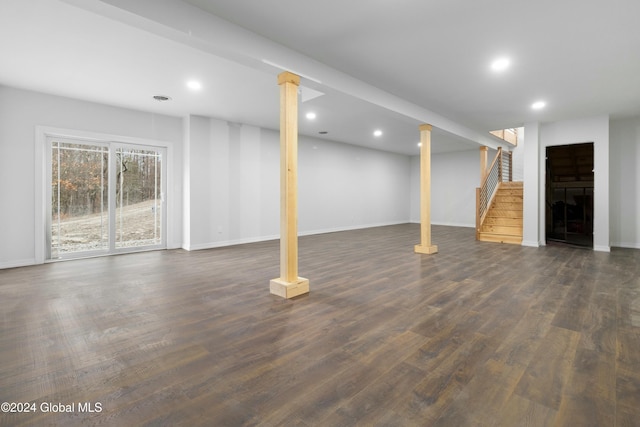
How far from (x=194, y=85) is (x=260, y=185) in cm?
349

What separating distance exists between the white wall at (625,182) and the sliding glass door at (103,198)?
33.8 ft

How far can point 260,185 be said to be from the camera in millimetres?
8039

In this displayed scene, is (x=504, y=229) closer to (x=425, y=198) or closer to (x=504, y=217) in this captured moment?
(x=504, y=217)

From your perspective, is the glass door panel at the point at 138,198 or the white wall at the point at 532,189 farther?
the white wall at the point at 532,189

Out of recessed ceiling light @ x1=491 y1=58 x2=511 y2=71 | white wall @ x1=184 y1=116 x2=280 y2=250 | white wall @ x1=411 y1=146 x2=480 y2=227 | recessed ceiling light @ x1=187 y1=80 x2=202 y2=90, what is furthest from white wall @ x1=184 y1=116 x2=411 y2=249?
recessed ceiling light @ x1=491 y1=58 x2=511 y2=71

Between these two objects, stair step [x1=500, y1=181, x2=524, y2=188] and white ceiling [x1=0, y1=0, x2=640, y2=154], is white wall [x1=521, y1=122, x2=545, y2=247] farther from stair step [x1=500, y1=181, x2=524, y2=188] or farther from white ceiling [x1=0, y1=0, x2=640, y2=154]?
stair step [x1=500, y1=181, x2=524, y2=188]

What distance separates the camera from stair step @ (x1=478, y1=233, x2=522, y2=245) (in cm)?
756

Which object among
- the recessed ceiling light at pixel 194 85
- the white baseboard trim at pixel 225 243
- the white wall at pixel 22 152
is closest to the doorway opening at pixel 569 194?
the white baseboard trim at pixel 225 243

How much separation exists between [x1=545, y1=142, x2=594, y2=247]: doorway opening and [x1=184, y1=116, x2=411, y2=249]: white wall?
5319 mm

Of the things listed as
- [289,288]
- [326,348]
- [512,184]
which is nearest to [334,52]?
[289,288]

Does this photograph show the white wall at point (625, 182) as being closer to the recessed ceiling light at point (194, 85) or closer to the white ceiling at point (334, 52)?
the white ceiling at point (334, 52)

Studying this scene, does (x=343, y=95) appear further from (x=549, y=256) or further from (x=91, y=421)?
(x=549, y=256)

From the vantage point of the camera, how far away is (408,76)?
14.8 feet

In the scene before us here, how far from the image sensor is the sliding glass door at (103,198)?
217 inches
